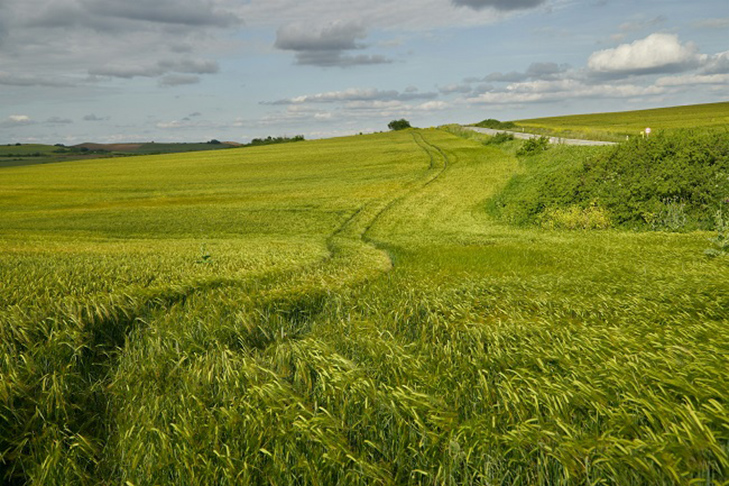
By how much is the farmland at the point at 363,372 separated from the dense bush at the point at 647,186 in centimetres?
1020

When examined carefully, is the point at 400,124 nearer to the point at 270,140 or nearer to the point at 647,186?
the point at 270,140

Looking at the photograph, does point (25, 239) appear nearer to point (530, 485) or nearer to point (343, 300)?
point (343, 300)

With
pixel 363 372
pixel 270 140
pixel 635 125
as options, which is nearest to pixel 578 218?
pixel 363 372

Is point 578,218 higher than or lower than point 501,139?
lower

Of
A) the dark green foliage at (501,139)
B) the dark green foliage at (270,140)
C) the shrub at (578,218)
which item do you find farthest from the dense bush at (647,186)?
the dark green foliage at (270,140)

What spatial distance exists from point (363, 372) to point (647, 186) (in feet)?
78.7

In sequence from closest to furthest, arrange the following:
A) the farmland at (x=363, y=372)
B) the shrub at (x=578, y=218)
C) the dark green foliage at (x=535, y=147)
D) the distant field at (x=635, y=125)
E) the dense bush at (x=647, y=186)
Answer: the farmland at (x=363, y=372) → the dense bush at (x=647, y=186) → the shrub at (x=578, y=218) → the dark green foliage at (x=535, y=147) → the distant field at (x=635, y=125)

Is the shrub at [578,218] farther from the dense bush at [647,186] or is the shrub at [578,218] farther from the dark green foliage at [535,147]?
the dark green foliage at [535,147]

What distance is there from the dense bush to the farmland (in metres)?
10.2

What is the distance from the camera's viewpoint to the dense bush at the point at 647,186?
2233 centimetres

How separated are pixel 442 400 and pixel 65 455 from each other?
365cm

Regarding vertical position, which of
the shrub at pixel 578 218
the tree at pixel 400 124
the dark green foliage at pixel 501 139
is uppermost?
the tree at pixel 400 124

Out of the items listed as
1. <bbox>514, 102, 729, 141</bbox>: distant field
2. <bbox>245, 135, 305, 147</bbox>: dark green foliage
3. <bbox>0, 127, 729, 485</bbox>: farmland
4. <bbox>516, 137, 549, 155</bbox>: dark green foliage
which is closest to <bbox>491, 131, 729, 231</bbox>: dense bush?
<bbox>0, 127, 729, 485</bbox>: farmland

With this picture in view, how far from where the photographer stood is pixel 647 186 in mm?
23797
